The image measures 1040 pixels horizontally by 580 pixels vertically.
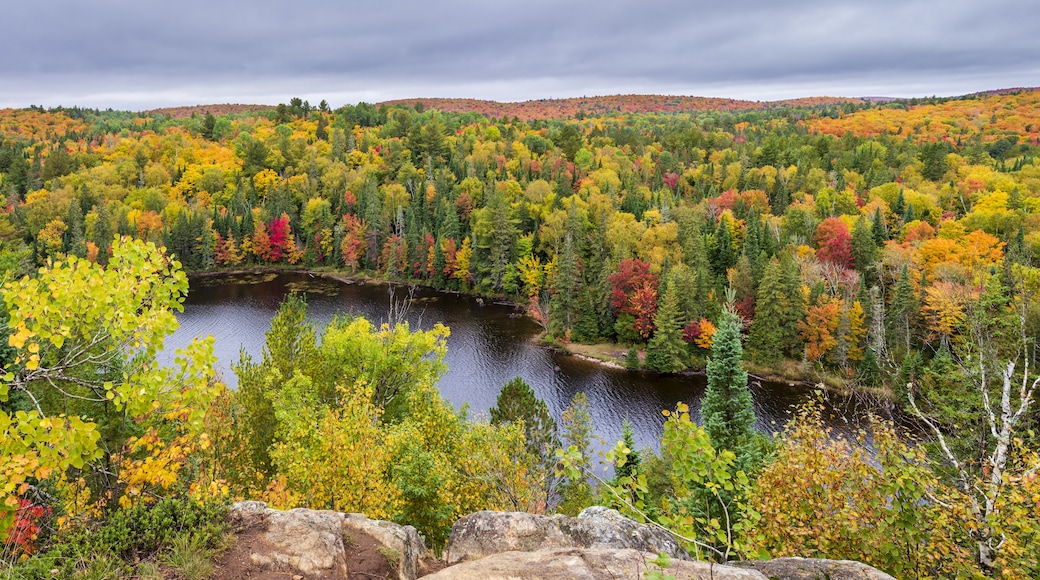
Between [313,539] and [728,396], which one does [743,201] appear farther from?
[313,539]

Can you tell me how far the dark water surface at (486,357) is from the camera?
42031 millimetres

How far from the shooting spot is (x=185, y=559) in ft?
23.6

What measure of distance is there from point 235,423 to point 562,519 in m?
15.8

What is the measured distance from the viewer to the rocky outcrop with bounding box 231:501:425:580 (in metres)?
7.94

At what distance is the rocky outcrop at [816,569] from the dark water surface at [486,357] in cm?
2252

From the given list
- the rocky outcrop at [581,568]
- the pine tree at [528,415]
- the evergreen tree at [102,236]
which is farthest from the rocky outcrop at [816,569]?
the evergreen tree at [102,236]

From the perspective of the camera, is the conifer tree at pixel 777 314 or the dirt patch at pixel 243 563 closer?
the dirt patch at pixel 243 563

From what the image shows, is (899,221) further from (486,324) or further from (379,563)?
(379,563)

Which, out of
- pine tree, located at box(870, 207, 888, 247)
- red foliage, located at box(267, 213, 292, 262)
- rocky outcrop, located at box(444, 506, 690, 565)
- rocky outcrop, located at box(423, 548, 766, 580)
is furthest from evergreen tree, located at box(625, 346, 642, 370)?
red foliage, located at box(267, 213, 292, 262)

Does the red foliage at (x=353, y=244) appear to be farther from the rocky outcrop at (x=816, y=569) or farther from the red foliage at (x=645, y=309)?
the rocky outcrop at (x=816, y=569)

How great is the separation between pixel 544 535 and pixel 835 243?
61.4m

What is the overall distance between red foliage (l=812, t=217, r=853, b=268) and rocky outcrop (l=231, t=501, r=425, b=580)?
59794 millimetres

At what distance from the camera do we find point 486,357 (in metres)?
53.4

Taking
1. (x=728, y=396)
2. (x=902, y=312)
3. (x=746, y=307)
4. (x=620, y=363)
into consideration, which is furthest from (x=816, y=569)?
(x=746, y=307)
